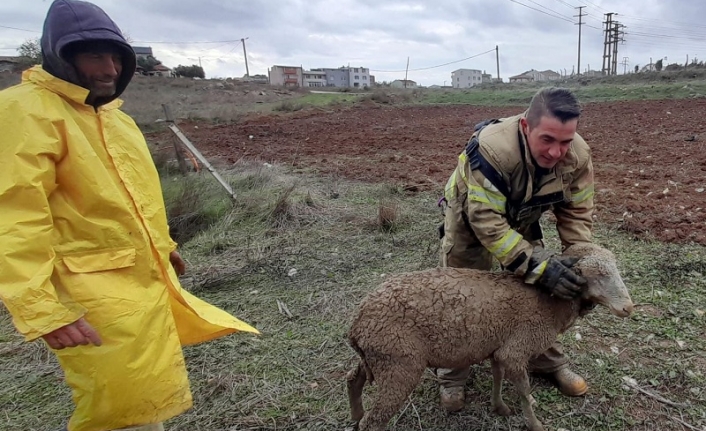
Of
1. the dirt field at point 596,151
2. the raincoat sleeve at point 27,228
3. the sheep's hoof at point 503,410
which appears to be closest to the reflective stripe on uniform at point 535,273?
the sheep's hoof at point 503,410

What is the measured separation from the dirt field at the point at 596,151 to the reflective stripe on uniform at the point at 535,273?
12.2 feet

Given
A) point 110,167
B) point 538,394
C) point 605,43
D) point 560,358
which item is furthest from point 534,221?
point 605,43

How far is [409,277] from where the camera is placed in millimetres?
2510

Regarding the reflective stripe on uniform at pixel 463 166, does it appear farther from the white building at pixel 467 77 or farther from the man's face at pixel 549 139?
the white building at pixel 467 77

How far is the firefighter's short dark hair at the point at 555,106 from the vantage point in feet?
7.68

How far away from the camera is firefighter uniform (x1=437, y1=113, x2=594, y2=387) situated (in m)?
2.56

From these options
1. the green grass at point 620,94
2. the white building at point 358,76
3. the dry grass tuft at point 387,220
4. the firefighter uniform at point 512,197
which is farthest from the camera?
the white building at point 358,76

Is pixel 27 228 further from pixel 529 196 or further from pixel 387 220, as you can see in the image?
pixel 387 220

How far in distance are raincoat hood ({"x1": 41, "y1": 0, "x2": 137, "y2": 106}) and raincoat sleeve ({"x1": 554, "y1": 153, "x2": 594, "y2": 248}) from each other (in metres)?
2.70

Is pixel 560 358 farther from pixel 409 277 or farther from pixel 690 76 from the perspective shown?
pixel 690 76

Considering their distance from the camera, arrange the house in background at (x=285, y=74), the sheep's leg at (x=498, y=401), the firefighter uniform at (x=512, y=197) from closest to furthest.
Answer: the firefighter uniform at (x=512, y=197), the sheep's leg at (x=498, y=401), the house in background at (x=285, y=74)

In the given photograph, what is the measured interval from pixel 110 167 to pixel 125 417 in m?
1.22

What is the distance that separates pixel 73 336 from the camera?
1891 mm

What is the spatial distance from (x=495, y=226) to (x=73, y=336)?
7.08 feet
